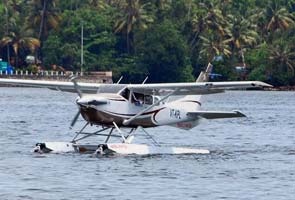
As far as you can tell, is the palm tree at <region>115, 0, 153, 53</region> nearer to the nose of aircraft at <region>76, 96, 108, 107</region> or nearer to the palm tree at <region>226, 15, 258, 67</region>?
the palm tree at <region>226, 15, 258, 67</region>

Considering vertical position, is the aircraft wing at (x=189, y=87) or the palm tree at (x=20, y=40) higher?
the aircraft wing at (x=189, y=87)

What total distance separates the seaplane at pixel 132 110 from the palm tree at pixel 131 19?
295 feet

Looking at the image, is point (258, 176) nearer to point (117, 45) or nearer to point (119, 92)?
point (119, 92)

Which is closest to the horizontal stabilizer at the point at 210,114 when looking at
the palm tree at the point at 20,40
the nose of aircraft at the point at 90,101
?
the nose of aircraft at the point at 90,101

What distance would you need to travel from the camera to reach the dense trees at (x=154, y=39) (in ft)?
397

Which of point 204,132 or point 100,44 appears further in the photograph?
point 100,44

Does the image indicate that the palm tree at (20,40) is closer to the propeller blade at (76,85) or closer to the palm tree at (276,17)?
the palm tree at (276,17)

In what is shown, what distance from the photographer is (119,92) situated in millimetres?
Result: 32219

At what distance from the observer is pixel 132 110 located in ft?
106

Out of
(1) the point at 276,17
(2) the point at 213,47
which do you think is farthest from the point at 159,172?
(1) the point at 276,17

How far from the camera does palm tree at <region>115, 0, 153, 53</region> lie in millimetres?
124688

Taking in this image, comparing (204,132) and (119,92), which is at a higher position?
(119,92)

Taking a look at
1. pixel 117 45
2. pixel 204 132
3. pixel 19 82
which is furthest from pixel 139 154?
pixel 117 45

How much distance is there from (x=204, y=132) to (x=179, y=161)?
15.4 meters
